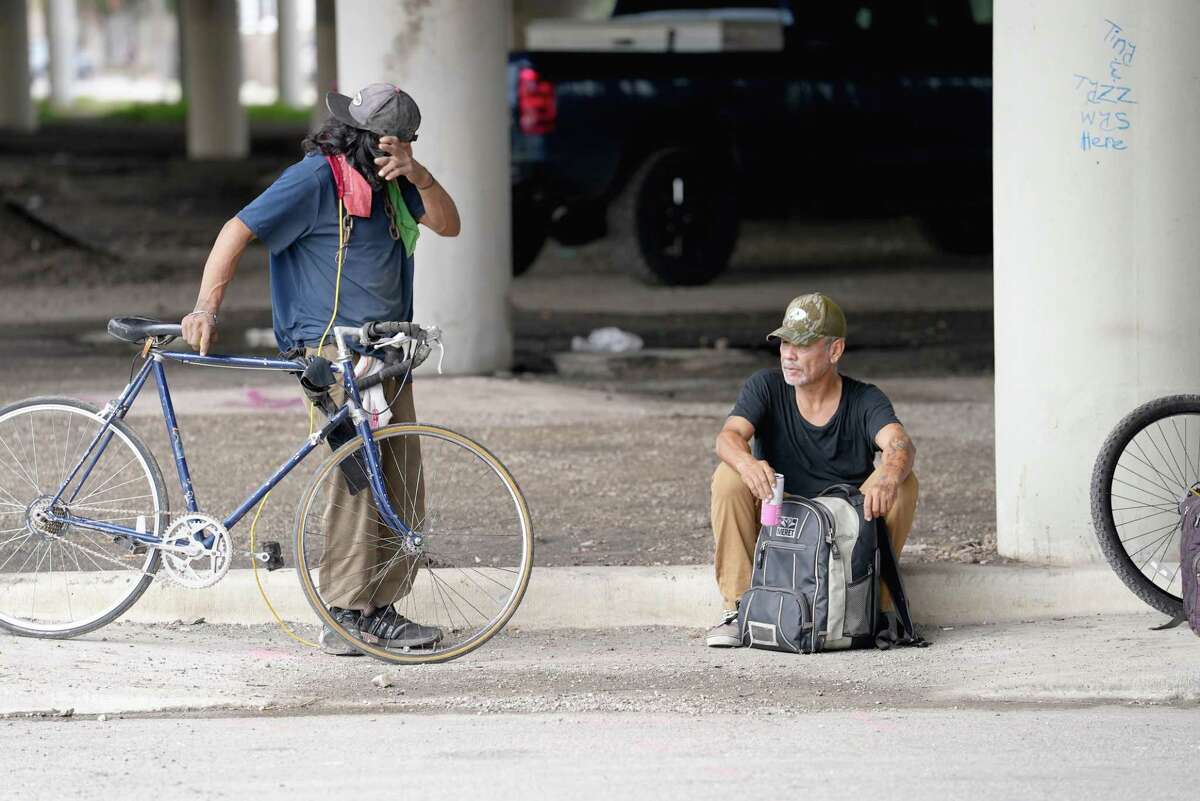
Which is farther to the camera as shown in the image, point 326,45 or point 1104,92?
point 326,45

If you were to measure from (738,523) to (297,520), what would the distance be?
1420mm

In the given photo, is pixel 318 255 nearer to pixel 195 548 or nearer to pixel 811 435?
pixel 195 548

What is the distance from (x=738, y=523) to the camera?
6480 mm

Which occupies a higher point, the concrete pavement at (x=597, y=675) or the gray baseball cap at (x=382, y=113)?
the gray baseball cap at (x=382, y=113)

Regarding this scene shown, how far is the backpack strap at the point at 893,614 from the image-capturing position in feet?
21.1

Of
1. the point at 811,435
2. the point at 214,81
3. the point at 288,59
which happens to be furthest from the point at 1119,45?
the point at 288,59

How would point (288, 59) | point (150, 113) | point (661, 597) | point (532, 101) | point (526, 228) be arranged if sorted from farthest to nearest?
point (288, 59) → point (150, 113) → point (526, 228) → point (532, 101) → point (661, 597)

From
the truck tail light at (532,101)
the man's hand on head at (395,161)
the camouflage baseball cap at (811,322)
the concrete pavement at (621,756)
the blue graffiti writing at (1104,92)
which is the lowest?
the concrete pavement at (621,756)

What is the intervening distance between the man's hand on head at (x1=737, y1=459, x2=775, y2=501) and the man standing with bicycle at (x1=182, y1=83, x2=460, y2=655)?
1056 mm

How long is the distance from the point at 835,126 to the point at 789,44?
726 mm

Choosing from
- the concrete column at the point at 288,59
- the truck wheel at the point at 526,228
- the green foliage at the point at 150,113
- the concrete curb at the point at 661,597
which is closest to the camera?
the concrete curb at the point at 661,597

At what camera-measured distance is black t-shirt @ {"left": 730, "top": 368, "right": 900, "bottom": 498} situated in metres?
6.57

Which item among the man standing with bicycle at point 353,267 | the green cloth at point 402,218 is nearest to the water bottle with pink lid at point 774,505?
the man standing with bicycle at point 353,267

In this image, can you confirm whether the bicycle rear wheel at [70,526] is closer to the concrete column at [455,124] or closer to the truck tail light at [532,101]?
the concrete column at [455,124]
